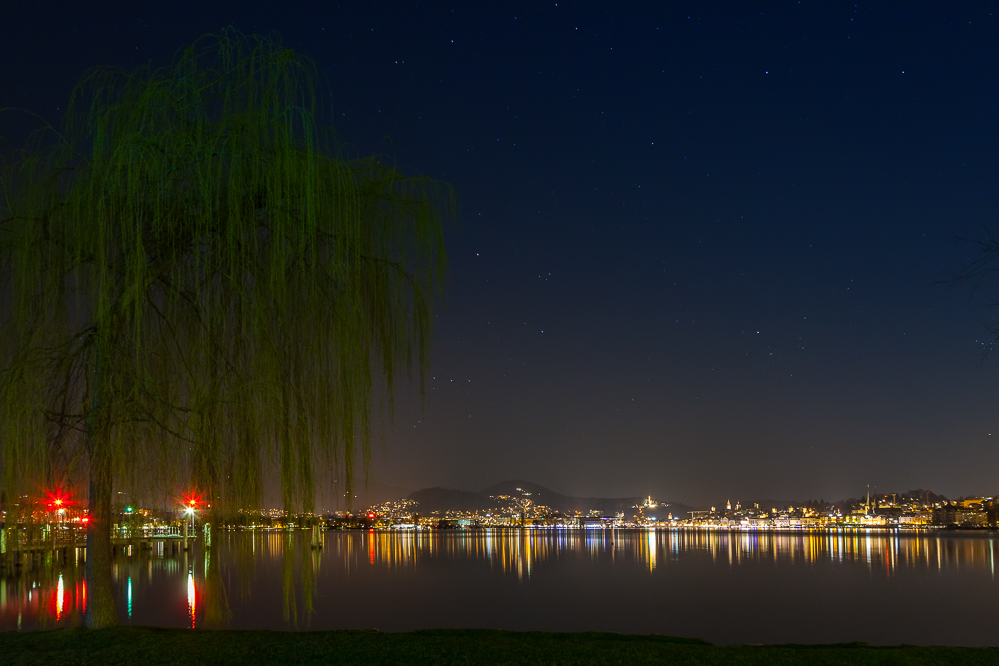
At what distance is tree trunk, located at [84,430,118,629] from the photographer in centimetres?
946

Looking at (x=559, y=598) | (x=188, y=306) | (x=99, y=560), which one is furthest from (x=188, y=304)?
(x=559, y=598)

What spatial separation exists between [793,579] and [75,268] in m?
52.6

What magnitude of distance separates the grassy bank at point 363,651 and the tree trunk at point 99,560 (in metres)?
0.35

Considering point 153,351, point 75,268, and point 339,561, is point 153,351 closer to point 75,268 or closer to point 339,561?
point 75,268

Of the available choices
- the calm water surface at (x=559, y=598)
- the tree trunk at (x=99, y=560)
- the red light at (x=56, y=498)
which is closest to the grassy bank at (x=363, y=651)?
the tree trunk at (x=99, y=560)

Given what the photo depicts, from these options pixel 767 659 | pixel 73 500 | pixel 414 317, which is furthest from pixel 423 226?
pixel 767 659

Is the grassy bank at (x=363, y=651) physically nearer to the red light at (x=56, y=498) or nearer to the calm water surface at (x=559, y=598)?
the calm water surface at (x=559, y=598)

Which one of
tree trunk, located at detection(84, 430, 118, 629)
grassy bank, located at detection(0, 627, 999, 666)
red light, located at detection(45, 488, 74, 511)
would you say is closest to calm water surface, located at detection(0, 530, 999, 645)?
tree trunk, located at detection(84, 430, 118, 629)

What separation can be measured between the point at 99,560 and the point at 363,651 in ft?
11.8

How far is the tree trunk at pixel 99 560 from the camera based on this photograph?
9460 millimetres

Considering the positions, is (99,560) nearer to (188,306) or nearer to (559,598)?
(188,306)

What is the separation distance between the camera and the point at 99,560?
9750 millimetres

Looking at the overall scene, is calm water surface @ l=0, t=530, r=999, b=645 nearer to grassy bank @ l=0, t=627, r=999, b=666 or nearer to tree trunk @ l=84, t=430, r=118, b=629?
tree trunk @ l=84, t=430, r=118, b=629

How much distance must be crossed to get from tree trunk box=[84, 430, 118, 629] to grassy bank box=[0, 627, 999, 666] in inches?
13.7
